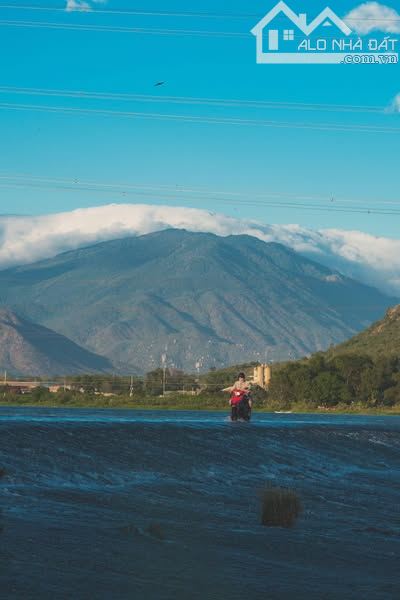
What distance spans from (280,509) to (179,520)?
6.51 feet

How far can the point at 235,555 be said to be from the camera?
19422mm

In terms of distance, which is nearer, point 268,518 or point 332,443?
point 268,518

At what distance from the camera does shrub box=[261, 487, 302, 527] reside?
22.8 meters

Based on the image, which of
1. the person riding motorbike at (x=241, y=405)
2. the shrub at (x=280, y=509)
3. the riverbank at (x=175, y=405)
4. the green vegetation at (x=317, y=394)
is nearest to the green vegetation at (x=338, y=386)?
the green vegetation at (x=317, y=394)

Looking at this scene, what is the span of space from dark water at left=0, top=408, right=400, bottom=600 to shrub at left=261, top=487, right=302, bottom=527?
28 centimetres

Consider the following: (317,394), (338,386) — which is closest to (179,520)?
(317,394)

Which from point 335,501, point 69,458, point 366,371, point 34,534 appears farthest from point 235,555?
point 366,371

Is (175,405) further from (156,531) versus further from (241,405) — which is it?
(156,531)

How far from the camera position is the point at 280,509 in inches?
905

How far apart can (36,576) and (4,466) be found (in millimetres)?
10581

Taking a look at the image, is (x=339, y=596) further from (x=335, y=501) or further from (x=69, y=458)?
(x=69, y=458)

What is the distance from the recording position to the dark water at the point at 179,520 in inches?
672

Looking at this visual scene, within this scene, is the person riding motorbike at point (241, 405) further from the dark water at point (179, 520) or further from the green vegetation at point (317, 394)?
the green vegetation at point (317, 394)

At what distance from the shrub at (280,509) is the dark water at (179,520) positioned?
284mm
